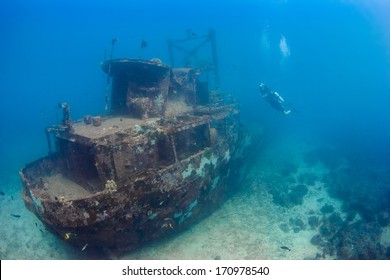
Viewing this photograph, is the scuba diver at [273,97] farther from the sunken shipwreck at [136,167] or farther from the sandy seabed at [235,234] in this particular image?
the sandy seabed at [235,234]

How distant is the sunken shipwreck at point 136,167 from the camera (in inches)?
237

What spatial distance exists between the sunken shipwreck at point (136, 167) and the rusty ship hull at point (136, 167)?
0.02 m

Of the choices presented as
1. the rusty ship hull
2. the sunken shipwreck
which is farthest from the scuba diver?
the rusty ship hull

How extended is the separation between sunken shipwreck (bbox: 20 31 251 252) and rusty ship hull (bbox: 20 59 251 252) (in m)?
0.02

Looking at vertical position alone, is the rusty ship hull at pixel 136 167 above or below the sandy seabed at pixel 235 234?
above

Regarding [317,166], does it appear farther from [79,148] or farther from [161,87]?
[79,148]

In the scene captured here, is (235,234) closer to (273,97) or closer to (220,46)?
(273,97)

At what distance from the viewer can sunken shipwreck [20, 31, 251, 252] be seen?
6.01 metres

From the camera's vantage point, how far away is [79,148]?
7254 millimetres

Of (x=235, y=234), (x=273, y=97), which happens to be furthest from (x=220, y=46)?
(x=235, y=234)

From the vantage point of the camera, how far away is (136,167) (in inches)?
261

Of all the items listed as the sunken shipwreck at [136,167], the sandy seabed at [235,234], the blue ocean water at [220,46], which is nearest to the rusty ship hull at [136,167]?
the sunken shipwreck at [136,167]

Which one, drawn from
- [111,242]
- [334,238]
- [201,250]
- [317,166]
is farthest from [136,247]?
[317,166]

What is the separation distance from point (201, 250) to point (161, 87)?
5.11m
